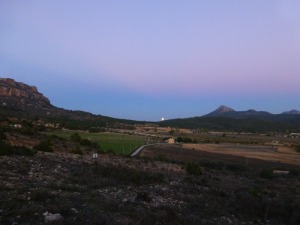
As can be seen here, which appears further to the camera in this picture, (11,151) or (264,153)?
(264,153)

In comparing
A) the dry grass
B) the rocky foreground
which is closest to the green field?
the dry grass

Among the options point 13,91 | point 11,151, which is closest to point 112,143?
point 11,151

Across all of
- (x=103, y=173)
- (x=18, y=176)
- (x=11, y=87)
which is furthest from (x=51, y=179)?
(x=11, y=87)

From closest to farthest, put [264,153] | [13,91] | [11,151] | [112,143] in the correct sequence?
1. [11,151]
2. [112,143]
3. [264,153]
4. [13,91]

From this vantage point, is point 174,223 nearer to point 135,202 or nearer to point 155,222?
point 155,222

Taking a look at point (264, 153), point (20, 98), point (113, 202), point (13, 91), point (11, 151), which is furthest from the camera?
point (13, 91)

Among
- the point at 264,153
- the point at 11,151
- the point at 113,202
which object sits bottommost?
the point at 264,153

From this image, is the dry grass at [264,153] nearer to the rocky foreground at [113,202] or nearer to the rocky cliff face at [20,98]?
the rocky foreground at [113,202]

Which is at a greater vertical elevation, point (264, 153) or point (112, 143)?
point (112, 143)

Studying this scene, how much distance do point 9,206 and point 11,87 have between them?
179348 millimetres

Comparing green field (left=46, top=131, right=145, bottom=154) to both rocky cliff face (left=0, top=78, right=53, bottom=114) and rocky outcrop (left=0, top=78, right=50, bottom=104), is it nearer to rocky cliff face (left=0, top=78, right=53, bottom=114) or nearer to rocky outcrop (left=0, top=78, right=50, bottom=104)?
rocky cliff face (left=0, top=78, right=53, bottom=114)

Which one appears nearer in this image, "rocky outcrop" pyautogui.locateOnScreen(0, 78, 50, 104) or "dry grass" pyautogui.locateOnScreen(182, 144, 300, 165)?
"dry grass" pyautogui.locateOnScreen(182, 144, 300, 165)

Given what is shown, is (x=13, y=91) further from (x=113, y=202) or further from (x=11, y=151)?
(x=113, y=202)

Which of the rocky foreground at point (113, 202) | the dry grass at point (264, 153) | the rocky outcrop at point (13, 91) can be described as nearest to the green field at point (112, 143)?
the dry grass at point (264, 153)
